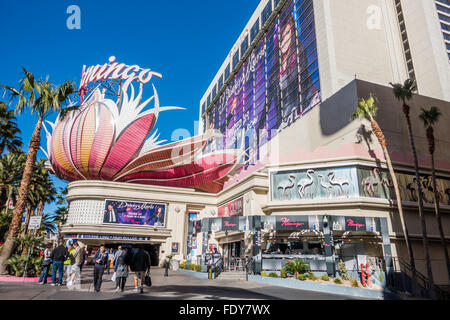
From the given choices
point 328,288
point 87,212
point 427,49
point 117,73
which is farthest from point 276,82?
point 328,288

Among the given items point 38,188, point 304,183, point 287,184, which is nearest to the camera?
point 304,183

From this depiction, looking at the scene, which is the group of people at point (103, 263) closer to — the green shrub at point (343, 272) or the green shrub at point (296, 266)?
the green shrub at point (296, 266)

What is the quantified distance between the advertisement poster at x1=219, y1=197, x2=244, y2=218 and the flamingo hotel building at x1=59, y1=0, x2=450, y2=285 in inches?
5.7

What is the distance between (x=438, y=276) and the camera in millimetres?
22672

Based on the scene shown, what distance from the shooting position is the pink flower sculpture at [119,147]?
3250 cm

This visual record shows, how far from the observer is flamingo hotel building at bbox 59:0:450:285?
22359 mm

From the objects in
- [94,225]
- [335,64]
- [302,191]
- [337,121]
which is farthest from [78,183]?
[335,64]

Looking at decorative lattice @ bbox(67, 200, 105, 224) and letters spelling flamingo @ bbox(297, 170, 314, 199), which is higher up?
letters spelling flamingo @ bbox(297, 170, 314, 199)

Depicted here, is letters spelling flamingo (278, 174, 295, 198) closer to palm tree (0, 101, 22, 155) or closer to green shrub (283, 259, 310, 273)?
green shrub (283, 259, 310, 273)

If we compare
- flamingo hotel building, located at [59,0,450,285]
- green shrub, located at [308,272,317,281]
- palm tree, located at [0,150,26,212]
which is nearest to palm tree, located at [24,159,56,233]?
palm tree, located at [0,150,26,212]

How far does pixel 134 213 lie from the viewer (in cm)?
3375

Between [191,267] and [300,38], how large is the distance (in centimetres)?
4828

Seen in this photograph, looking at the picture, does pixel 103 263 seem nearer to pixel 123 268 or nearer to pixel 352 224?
pixel 123 268

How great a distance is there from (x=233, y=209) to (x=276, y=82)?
4024 centimetres
